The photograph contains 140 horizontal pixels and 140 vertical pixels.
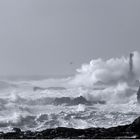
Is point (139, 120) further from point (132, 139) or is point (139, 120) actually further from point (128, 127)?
point (132, 139)

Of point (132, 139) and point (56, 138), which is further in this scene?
point (56, 138)

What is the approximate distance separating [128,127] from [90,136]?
7.84 metres

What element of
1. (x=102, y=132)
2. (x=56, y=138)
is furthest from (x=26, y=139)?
(x=102, y=132)

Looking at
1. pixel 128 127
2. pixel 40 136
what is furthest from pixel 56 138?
pixel 128 127

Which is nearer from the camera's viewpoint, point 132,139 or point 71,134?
point 132,139

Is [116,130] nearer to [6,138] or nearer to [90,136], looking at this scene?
[90,136]

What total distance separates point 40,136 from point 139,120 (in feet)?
53.6

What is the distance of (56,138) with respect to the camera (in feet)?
355

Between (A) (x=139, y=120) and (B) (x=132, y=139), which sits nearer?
(B) (x=132, y=139)

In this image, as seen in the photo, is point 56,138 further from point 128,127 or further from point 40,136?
point 128,127

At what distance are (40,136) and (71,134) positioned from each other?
505 cm

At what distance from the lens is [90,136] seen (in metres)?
108

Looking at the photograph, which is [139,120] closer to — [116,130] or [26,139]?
[116,130]

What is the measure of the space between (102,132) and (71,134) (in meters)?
5.08
